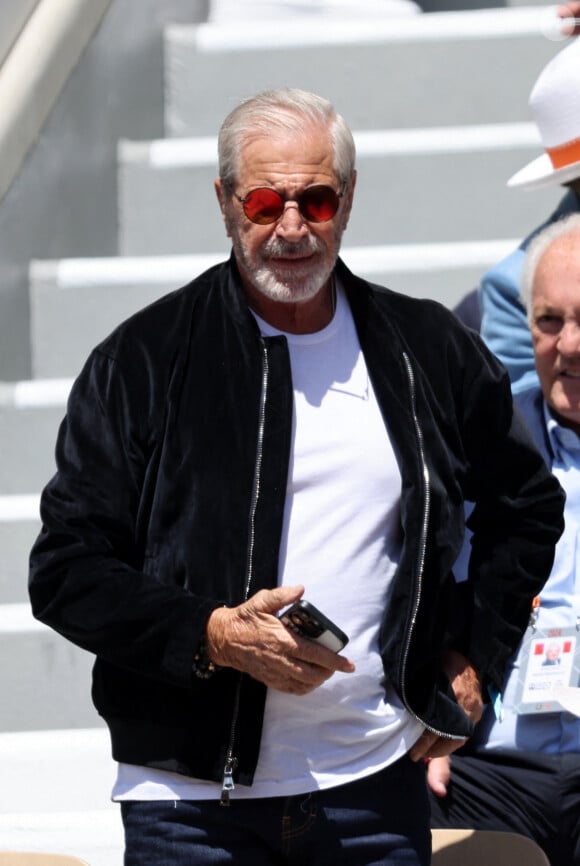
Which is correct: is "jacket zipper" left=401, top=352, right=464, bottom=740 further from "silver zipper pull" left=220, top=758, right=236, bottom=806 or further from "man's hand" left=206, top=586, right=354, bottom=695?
"silver zipper pull" left=220, top=758, right=236, bottom=806

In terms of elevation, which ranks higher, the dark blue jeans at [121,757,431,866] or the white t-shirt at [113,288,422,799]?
the white t-shirt at [113,288,422,799]

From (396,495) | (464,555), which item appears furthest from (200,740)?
(464,555)

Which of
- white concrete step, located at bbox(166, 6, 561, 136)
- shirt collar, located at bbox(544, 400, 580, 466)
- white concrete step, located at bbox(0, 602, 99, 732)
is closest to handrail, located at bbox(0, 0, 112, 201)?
white concrete step, located at bbox(166, 6, 561, 136)

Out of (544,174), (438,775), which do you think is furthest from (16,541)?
(544,174)

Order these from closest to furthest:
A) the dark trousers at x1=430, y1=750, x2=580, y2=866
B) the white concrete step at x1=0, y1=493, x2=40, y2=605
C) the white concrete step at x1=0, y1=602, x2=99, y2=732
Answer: the dark trousers at x1=430, y1=750, x2=580, y2=866 < the white concrete step at x1=0, y1=602, x2=99, y2=732 < the white concrete step at x1=0, y1=493, x2=40, y2=605

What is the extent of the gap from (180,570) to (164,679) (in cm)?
16

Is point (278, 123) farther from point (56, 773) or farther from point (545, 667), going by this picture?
point (56, 773)

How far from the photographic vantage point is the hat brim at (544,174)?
13.0ft

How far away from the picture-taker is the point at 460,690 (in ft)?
8.48

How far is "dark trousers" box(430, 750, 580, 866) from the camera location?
3.12 meters

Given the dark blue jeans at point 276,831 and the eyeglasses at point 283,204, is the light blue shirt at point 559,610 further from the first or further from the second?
the eyeglasses at point 283,204

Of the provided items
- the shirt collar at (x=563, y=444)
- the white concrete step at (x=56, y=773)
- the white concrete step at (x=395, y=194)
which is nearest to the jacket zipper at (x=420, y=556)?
the shirt collar at (x=563, y=444)

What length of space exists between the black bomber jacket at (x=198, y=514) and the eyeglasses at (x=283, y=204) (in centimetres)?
13

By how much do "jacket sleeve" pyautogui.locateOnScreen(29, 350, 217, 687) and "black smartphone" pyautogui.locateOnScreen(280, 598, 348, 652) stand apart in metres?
0.15
